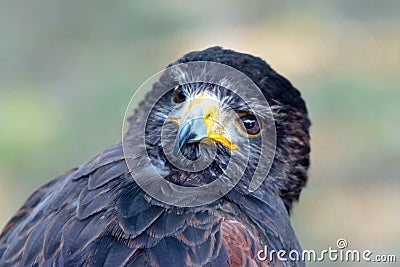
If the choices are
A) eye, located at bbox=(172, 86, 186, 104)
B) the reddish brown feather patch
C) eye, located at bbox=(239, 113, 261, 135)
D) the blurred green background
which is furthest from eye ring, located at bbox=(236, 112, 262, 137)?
the blurred green background

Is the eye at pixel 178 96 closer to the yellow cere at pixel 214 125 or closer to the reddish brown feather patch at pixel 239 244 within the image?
the yellow cere at pixel 214 125

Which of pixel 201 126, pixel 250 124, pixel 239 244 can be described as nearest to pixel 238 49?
pixel 250 124

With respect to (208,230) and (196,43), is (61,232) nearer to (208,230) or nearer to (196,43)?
(208,230)

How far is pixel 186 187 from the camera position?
435 cm

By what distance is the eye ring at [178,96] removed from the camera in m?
4.59

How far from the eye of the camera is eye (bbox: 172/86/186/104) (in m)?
4.59

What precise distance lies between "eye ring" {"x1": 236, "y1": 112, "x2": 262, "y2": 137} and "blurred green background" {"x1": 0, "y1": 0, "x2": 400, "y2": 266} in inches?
124

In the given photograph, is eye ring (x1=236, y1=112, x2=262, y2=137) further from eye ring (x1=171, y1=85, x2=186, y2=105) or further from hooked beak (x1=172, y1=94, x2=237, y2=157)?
eye ring (x1=171, y1=85, x2=186, y2=105)

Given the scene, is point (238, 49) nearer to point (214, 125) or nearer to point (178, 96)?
point (178, 96)

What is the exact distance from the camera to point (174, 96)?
4637mm

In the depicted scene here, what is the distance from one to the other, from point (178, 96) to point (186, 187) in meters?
0.52

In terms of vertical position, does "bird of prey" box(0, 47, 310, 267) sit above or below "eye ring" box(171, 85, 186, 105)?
below

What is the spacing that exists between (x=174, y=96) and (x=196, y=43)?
6.28 m

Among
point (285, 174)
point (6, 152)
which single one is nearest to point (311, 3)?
point (6, 152)
